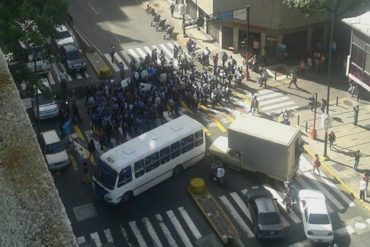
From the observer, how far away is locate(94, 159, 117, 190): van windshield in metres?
28.7

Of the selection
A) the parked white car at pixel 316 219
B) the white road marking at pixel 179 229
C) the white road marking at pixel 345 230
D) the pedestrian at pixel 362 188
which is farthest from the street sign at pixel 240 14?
the white road marking at pixel 345 230

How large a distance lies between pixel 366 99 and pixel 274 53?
9748 mm

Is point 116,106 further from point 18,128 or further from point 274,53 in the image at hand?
point 18,128

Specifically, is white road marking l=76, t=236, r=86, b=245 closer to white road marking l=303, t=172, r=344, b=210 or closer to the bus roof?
the bus roof

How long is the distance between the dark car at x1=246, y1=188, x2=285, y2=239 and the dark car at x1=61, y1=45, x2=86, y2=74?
22.3m

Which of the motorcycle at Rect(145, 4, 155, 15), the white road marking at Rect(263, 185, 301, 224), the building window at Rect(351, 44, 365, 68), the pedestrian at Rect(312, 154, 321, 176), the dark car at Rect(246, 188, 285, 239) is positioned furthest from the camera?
the motorcycle at Rect(145, 4, 155, 15)

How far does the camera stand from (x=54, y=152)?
32.8m

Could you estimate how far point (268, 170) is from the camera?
1209 inches

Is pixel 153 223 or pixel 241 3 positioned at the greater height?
pixel 241 3

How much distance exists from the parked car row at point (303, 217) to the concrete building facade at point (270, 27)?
19355mm

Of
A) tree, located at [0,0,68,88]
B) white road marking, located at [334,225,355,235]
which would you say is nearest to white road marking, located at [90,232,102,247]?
tree, located at [0,0,68,88]

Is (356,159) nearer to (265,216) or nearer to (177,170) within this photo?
(265,216)

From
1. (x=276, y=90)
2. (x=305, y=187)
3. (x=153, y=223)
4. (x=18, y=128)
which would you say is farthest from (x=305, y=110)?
(x=18, y=128)

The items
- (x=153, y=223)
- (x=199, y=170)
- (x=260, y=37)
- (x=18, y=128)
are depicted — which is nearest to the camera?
(x=18, y=128)
